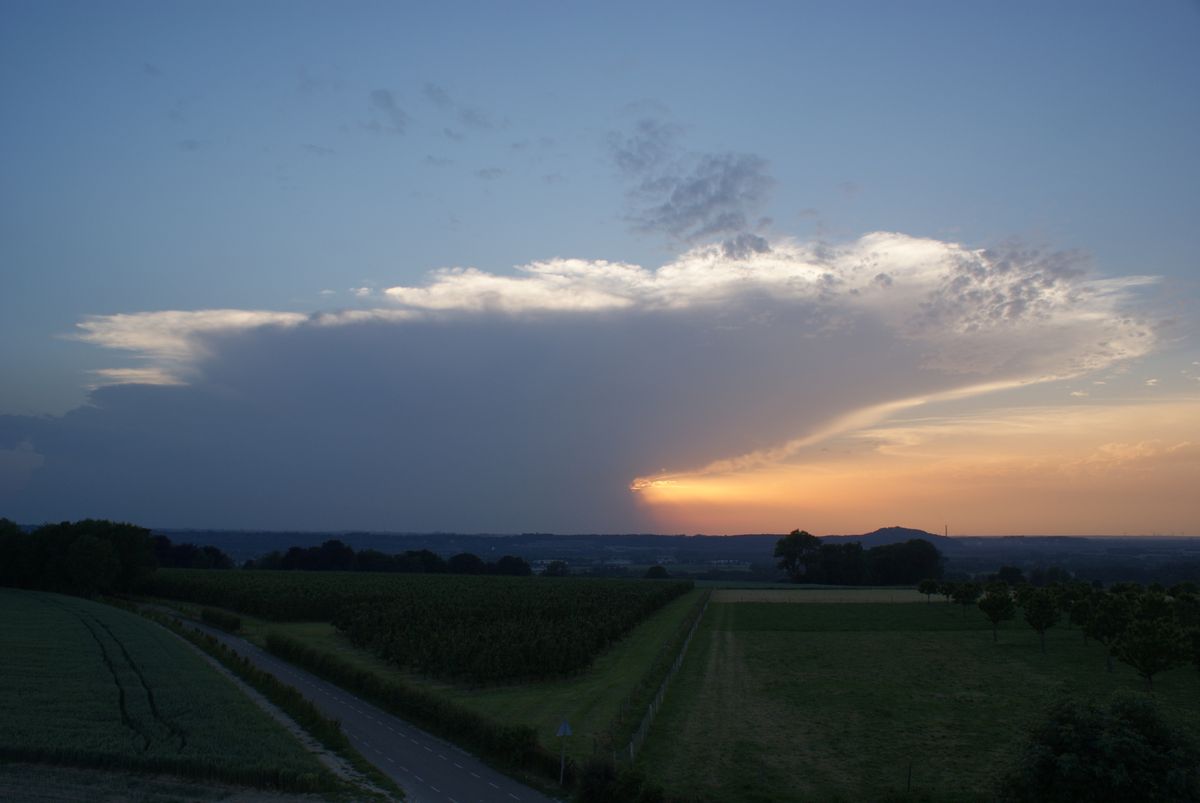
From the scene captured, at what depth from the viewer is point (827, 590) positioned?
13838 centimetres

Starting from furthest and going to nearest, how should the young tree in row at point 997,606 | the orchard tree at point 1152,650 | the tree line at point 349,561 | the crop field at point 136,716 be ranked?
the tree line at point 349,561
the young tree in row at point 997,606
the orchard tree at point 1152,650
the crop field at point 136,716

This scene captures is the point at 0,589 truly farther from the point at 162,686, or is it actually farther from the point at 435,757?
the point at 435,757

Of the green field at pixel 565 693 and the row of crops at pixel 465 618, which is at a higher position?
the row of crops at pixel 465 618

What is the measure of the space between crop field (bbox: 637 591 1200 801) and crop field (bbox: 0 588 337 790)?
43.0ft

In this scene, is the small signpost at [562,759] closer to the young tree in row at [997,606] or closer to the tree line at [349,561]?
the young tree in row at [997,606]

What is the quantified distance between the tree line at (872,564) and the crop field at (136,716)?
430 ft

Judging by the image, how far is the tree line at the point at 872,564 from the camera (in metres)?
161

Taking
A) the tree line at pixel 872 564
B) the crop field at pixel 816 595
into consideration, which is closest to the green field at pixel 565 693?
the crop field at pixel 816 595

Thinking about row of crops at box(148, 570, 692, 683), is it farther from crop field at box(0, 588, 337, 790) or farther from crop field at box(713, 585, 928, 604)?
crop field at box(0, 588, 337, 790)

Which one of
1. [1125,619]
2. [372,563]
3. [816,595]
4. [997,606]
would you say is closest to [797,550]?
[816,595]

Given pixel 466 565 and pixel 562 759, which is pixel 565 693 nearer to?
pixel 562 759

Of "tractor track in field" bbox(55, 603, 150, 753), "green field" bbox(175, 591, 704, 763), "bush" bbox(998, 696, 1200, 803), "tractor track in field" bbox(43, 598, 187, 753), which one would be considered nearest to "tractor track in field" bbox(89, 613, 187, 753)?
"tractor track in field" bbox(43, 598, 187, 753)

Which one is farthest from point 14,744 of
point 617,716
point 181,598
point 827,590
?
point 827,590

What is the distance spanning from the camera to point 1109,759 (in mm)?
19625
